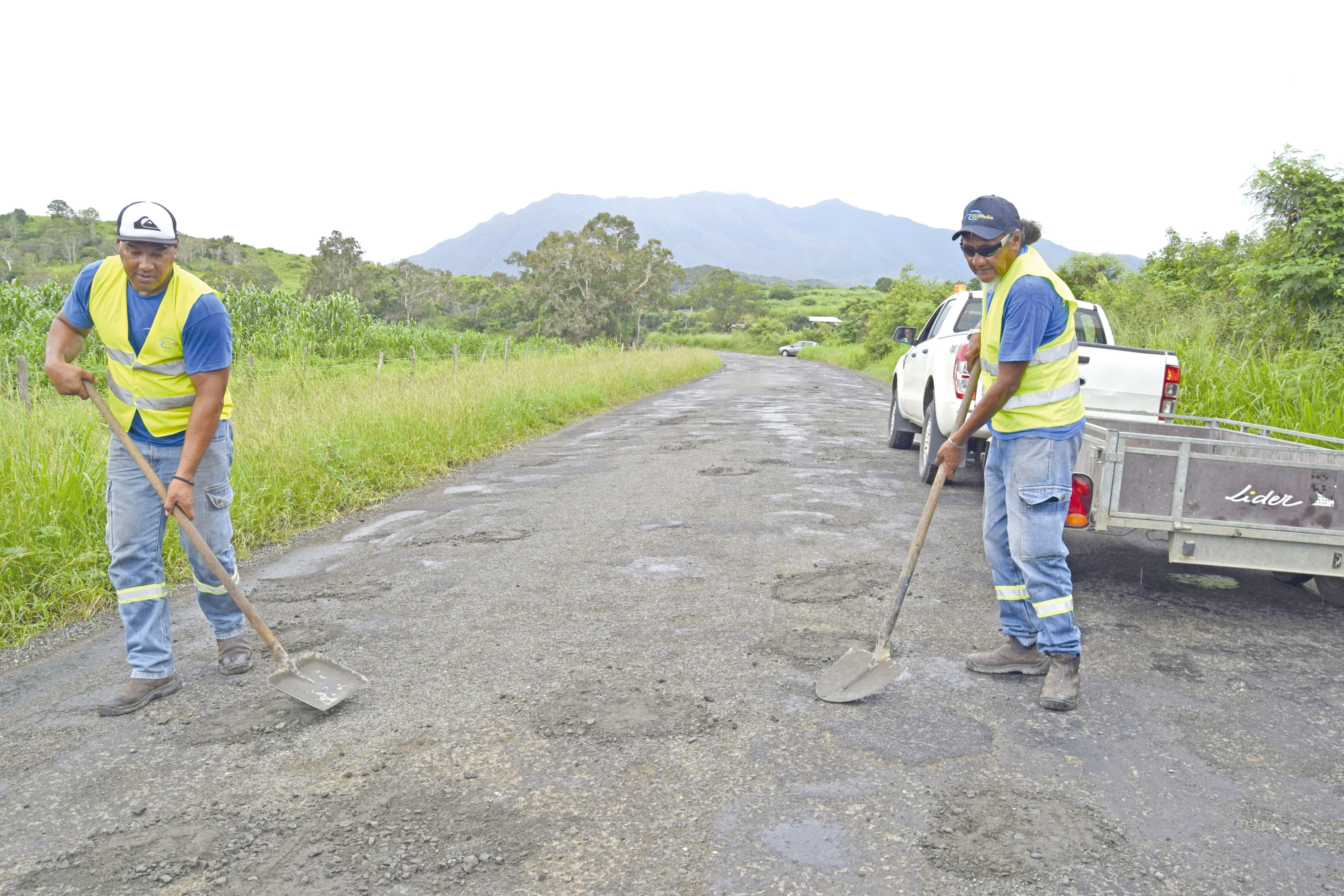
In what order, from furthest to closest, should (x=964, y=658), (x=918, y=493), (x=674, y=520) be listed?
(x=918, y=493) → (x=674, y=520) → (x=964, y=658)

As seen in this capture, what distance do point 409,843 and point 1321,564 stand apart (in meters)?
4.26

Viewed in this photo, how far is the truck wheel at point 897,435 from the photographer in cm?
1040

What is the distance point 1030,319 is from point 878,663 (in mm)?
1455

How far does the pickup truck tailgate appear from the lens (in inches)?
274

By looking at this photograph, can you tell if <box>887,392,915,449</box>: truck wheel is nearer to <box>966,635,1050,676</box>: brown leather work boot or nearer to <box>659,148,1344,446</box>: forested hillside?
<box>659,148,1344,446</box>: forested hillside

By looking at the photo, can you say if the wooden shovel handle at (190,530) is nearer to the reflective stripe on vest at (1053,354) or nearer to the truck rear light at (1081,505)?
the reflective stripe on vest at (1053,354)

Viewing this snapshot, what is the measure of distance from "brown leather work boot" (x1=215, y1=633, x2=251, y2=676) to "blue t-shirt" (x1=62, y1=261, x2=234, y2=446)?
915 mm

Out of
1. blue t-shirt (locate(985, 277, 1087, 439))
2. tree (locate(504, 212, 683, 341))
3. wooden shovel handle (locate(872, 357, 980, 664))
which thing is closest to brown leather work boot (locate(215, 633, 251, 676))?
wooden shovel handle (locate(872, 357, 980, 664))

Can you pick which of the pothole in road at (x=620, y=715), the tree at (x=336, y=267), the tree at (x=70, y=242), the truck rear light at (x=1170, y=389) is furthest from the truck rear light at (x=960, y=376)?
the tree at (x=70, y=242)

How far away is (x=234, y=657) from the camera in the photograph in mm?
3789

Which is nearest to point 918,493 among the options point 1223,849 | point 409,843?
point 1223,849

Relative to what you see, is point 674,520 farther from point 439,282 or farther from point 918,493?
point 439,282

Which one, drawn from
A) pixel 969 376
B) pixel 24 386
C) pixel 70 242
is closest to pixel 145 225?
pixel 969 376

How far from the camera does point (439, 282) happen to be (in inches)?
2511
